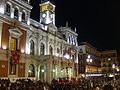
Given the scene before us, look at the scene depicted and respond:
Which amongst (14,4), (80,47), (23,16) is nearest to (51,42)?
(23,16)

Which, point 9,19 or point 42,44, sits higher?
point 9,19

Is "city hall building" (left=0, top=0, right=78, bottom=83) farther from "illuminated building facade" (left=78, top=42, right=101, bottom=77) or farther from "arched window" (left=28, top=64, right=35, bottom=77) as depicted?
"illuminated building facade" (left=78, top=42, right=101, bottom=77)

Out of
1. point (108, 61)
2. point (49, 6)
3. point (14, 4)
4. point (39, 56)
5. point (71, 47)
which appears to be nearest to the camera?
point (14, 4)

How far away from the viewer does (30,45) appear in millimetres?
44406

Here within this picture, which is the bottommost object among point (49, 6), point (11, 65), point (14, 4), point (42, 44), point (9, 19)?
point (11, 65)

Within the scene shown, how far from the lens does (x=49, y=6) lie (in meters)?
55.1

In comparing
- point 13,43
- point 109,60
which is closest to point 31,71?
point 13,43

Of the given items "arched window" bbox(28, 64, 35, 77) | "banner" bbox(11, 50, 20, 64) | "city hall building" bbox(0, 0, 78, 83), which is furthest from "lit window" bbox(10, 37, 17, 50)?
"arched window" bbox(28, 64, 35, 77)

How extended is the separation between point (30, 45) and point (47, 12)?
13729mm

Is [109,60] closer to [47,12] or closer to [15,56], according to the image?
[47,12]

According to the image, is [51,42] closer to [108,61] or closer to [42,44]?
[42,44]

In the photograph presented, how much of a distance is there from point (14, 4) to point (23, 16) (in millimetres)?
3500

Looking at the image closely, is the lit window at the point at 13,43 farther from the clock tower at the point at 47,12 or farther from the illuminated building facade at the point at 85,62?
the illuminated building facade at the point at 85,62

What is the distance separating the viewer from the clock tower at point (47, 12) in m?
54.2
